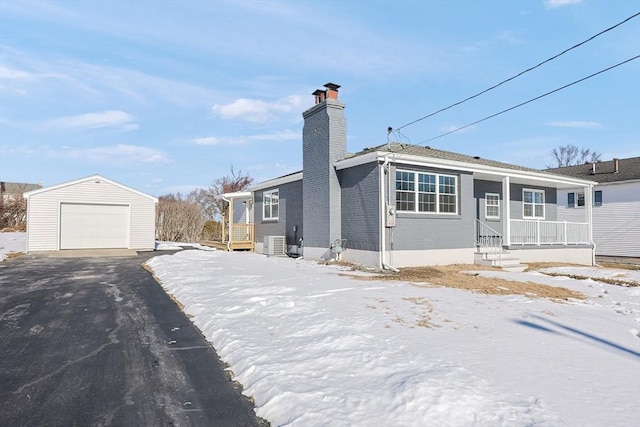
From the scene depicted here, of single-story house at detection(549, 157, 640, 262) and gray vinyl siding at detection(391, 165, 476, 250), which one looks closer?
gray vinyl siding at detection(391, 165, 476, 250)

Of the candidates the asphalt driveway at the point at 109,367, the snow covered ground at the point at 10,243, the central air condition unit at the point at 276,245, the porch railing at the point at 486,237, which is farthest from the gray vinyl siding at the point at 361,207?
the snow covered ground at the point at 10,243

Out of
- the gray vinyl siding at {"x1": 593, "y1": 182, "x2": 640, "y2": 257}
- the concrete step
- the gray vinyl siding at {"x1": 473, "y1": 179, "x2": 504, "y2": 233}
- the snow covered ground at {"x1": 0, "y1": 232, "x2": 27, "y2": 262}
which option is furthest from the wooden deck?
the gray vinyl siding at {"x1": 593, "y1": 182, "x2": 640, "y2": 257}

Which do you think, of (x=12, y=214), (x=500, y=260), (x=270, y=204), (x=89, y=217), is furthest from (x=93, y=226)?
(x=500, y=260)

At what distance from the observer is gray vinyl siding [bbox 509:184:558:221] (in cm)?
1842

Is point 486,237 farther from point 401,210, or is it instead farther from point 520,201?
point 401,210

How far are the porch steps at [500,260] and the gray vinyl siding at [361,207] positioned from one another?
14.9ft

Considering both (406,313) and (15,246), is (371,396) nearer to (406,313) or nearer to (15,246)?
(406,313)

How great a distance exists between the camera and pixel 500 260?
46.7 ft

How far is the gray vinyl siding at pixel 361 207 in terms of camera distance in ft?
43.1

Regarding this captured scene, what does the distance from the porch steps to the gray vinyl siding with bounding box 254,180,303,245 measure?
7386 mm

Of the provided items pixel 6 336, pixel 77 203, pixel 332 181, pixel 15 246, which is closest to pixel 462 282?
pixel 332 181

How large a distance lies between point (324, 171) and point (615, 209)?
18.5m

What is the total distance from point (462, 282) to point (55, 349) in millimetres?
8783

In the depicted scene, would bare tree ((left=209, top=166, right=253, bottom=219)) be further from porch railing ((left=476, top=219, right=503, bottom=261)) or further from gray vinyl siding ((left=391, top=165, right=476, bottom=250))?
gray vinyl siding ((left=391, top=165, right=476, bottom=250))
